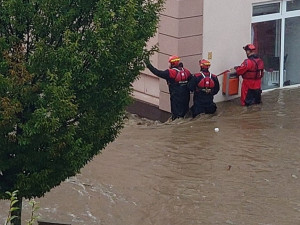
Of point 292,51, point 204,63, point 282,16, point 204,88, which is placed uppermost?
point 282,16

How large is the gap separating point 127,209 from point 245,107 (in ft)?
18.5

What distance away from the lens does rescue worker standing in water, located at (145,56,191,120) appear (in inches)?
655

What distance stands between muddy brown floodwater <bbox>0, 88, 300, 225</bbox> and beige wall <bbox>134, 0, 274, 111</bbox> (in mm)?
1051

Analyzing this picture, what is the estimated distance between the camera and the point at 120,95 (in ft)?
32.5

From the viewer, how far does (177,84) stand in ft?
55.0

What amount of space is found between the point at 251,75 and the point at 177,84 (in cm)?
159

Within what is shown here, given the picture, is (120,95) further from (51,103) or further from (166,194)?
(166,194)

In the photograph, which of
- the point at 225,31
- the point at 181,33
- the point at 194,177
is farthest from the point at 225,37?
the point at 194,177

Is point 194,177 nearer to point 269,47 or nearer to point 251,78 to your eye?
point 251,78

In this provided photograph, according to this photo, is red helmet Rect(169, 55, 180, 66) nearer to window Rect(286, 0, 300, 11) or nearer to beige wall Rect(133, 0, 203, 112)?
beige wall Rect(133, 0, 203, 112)

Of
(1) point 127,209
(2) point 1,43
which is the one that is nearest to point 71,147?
(2) point 1,43

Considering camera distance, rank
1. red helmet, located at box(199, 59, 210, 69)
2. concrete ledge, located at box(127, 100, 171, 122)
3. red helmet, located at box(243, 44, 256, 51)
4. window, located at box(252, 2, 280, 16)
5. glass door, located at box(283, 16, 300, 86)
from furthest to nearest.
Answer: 1. glass door, located at box(283, 16, 300, 86)
2. window, located at box(252, 2, 280, 16)
3. concrete ledge, located at box(127, 100, 171, 122)
4. red helmet, located at box(243, 44, 256, 51)
5. red helmet, located at box(199, 59, 210, 69)

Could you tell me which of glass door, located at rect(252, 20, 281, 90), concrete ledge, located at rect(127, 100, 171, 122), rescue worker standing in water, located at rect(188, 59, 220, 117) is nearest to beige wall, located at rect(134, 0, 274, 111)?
concrete ledge, located at rect(127, 100, 171, 122)

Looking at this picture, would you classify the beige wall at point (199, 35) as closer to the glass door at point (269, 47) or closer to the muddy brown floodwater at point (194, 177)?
the glass door at point (269, 47)
